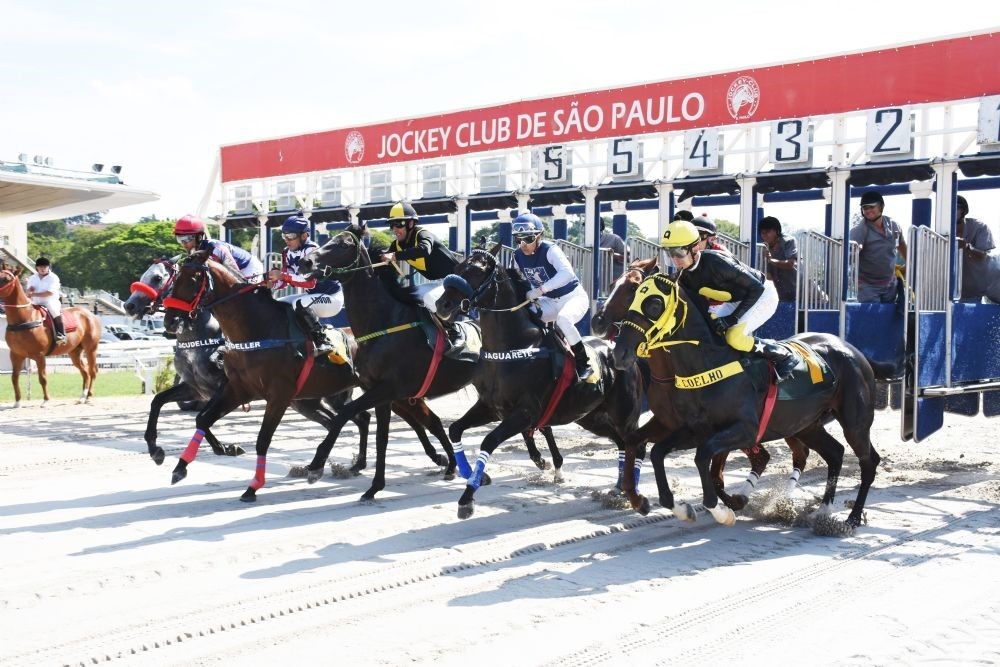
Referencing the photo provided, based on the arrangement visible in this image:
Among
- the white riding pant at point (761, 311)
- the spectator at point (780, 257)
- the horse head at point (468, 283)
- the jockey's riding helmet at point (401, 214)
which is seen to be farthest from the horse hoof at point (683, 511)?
the spectator at point (780, 257)

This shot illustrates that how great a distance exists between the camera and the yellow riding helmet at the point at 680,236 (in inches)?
260

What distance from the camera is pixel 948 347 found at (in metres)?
9.49

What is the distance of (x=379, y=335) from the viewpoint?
835 cm

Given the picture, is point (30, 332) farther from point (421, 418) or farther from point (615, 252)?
point (421, 418)

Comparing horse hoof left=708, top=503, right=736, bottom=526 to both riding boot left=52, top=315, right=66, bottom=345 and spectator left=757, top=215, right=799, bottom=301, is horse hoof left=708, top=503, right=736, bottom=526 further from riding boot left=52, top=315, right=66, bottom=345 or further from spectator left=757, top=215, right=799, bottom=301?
riding boot left=52, top=315, right=66, bottom=345

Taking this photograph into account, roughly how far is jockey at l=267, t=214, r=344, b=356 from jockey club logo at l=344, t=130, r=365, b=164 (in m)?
9.64

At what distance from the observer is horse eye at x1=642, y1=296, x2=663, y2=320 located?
6363mm

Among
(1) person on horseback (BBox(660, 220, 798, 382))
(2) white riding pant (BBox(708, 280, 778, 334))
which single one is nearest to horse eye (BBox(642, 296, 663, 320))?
(1) person on horseback (BBox(660, 220, 798, 382))

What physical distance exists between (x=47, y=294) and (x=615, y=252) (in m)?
9.95

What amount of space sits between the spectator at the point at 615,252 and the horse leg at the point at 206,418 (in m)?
6.03

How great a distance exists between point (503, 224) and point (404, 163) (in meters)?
4.06

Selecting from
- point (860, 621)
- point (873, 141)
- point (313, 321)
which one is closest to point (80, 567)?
point (313, 321)

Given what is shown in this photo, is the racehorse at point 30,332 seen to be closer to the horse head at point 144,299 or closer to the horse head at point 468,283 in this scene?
the horse head at point 144,299

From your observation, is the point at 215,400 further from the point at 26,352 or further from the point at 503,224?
the point at 26,352
